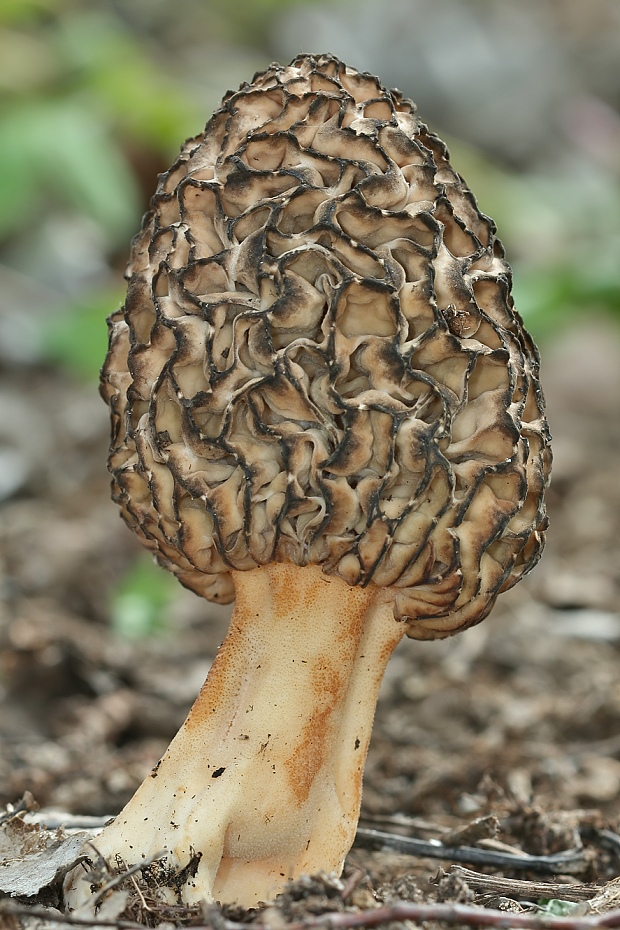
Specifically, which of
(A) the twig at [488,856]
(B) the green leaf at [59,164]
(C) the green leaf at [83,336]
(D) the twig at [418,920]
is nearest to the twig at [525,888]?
(A) the twig at [488,856]

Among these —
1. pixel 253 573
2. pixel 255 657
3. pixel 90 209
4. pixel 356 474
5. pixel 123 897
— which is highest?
pixel 90 209

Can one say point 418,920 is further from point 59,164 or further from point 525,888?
point 59,164

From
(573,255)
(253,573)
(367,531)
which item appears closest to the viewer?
(367,531)

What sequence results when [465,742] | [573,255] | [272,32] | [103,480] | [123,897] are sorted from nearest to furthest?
1. [123,897]
2. [465,742]
3. [103,480]
4. [573,255]
5. [272,32]

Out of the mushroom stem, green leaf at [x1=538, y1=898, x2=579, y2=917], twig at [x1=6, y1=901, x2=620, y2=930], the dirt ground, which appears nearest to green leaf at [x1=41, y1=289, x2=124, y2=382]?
the dirt ground

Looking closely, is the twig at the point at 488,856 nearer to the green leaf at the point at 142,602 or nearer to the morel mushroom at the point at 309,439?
the morel mushroom at the point at 309,439

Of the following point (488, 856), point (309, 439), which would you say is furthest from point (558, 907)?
point (309, 439)

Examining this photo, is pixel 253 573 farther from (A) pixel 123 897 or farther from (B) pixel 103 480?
(B) pixel 103 480

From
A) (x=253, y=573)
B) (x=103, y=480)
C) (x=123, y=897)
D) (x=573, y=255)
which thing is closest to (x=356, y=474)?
(x=253, y=573)
